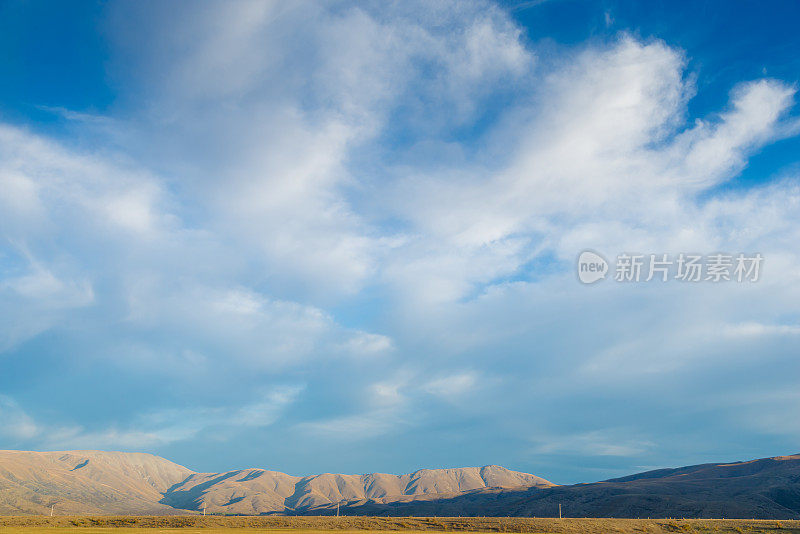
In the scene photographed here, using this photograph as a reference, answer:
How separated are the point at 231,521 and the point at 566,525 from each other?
73509 mm

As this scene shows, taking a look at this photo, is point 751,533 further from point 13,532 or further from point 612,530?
point 13,532

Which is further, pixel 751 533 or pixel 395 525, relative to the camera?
pixel 395 525

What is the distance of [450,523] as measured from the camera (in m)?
120

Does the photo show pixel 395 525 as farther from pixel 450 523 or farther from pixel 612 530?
pixel 612 530

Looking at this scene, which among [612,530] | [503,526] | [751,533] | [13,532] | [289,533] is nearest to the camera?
[13,532]

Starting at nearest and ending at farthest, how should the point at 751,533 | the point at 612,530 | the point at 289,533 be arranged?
the point at 289,533
the point at 751,533
the point at 612,530

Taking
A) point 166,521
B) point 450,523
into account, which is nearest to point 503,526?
point 450,523

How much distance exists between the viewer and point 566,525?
4771 inches

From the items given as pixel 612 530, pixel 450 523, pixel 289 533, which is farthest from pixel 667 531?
pixel 289 533

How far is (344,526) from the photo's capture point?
392ft

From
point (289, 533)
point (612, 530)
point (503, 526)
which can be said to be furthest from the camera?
point (503, 526)

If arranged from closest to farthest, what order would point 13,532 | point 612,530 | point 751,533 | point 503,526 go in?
point 13,532, point 751,533, point 612,530, point 503,526

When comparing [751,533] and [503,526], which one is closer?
[751,533]

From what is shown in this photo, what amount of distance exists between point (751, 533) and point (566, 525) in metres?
34.5
